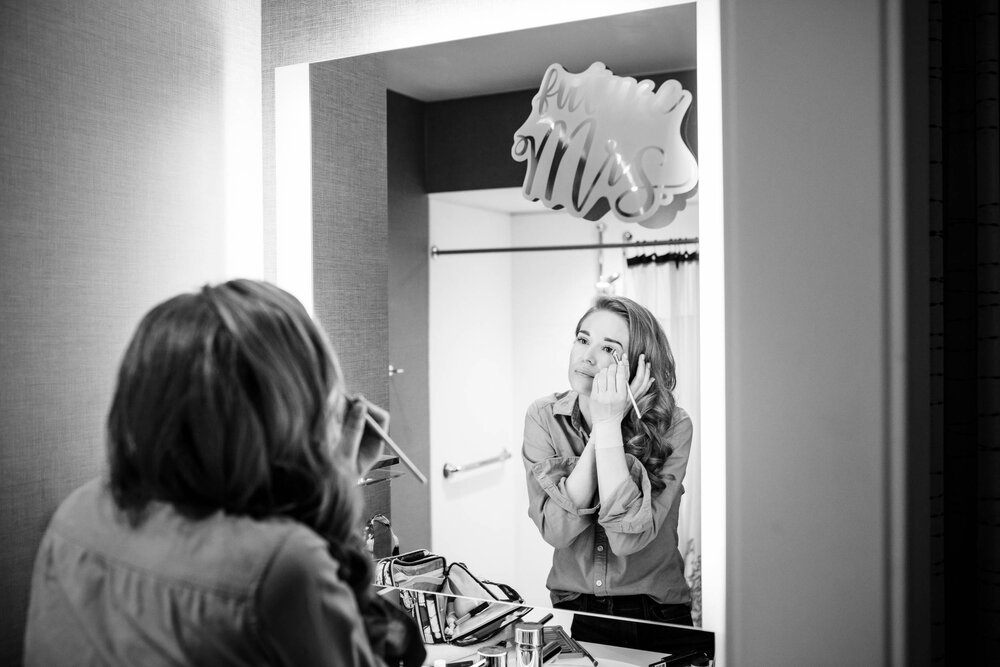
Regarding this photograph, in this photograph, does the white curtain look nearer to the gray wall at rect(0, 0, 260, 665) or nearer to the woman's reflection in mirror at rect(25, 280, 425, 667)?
the woman's reflection in mirror at rect(25, 280, 425, 667)

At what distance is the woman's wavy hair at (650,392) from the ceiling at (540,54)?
1.39 feet

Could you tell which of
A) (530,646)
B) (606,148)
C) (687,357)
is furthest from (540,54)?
(530,646)

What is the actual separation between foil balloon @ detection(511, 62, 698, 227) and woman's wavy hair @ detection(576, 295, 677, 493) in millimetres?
160

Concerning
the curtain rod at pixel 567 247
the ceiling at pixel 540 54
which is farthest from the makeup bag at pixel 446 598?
the ceiling at pixel 540 54

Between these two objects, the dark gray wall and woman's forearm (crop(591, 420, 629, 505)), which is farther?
the dark gray wall

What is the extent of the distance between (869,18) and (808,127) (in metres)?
0.17

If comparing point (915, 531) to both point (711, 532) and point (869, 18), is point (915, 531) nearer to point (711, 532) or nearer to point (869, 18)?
point (711, 532)

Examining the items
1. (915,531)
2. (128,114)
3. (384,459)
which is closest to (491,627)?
(384,459)

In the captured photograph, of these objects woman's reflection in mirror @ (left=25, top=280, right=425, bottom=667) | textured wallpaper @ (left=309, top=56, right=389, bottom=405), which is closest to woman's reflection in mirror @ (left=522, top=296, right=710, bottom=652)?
textured wallpaper @ (left=309, top=56, right=389, bottom=405)

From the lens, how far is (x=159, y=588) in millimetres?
789

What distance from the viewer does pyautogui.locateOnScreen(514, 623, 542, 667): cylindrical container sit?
1.48m

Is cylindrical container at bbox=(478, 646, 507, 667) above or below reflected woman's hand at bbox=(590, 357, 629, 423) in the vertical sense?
below

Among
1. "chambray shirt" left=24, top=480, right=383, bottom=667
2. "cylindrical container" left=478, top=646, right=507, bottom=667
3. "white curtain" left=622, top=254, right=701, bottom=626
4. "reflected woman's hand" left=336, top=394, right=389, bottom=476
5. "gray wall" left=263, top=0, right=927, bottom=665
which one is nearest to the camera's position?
"chambray shirt" left=24, top=480, right=383, bottom=667

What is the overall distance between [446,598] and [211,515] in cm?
90
